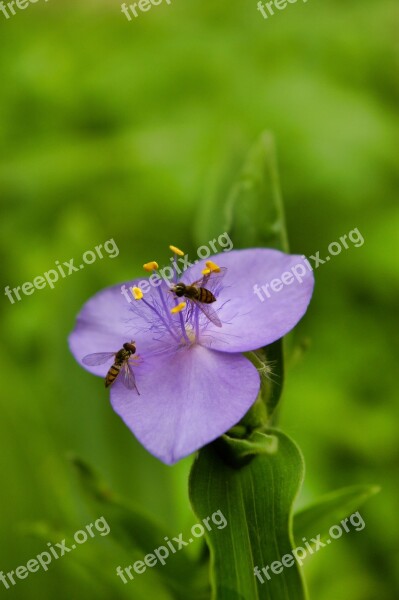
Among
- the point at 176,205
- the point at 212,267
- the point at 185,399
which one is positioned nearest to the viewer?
the point at 185,399

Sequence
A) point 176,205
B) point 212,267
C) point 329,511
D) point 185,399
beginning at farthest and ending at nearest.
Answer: point 176,205 < point 329,511 < point 212,267 < point 185,399

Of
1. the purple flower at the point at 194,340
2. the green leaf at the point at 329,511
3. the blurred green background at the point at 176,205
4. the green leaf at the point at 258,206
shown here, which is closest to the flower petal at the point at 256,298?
the purple flower at the point at 194,340

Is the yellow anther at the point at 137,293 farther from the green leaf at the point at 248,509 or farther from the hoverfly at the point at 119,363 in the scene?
the green leaf at the point at 248,509

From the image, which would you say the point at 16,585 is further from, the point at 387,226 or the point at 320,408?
the point at 387,226

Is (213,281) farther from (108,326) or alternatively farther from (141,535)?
(141,535)

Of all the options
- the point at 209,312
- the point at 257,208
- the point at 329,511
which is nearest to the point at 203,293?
the point at 209,312

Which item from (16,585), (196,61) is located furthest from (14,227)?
(16,585)
